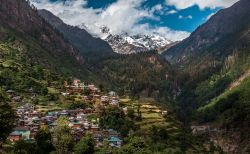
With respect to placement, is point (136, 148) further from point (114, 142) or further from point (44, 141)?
point (114, 142)

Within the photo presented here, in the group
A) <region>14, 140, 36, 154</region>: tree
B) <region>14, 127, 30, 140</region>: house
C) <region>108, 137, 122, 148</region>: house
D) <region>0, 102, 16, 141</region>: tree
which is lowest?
<region>108, 137, 122, 148</region>: house

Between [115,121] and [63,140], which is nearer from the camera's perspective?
[63,140]

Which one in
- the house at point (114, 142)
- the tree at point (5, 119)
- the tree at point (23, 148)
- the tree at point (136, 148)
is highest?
the tree at point (5, 119)

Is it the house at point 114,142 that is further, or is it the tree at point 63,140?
the house at point 114,142

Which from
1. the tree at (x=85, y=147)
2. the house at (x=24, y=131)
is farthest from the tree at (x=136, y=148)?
the house at (x=24, y=131)

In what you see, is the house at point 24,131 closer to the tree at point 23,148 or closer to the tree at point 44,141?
the tree at point 44,141

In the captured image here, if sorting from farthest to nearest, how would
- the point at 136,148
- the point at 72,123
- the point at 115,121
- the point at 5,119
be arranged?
1. the point at 115,121
2. the point at 72,123
3. the point at 136,148
4. the point at 5,119

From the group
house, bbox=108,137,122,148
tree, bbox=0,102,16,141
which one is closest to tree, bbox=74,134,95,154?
tree, bbox=0,102,16,141

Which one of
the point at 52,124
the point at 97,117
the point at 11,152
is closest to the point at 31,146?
the point at 11,152

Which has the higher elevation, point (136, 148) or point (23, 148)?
point (23, 148)

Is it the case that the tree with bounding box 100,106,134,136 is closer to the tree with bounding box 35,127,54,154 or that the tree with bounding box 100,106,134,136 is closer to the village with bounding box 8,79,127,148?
the village with bounding box 8,79,127,148

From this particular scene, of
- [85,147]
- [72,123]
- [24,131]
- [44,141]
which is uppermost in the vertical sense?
[72,123]

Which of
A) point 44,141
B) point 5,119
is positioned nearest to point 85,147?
point 44,141
